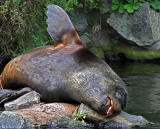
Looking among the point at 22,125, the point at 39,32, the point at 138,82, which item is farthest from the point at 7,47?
the point at 22,125

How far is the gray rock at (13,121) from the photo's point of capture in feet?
16.5

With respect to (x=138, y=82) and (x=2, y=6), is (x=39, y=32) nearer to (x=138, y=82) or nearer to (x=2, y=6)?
(x=2, y=6)

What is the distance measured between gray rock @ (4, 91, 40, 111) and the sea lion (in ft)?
0.70

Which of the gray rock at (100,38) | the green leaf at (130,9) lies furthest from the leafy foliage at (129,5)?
the gray rock at (100,38)

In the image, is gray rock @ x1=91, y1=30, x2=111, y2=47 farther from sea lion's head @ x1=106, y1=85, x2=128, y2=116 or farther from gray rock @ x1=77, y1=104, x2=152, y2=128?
gray rock @ x1=77, y1=104, x2=152, y2=128

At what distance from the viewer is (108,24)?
12992mm

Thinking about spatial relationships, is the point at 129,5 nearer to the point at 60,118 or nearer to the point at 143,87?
the point at 143,87

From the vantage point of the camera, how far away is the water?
6055 millimetres

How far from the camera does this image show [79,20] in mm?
13000

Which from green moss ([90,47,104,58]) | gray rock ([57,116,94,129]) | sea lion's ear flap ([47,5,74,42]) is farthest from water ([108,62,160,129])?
sea lion's ear flap ([47,5,74,42])

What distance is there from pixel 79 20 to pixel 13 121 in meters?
8.24

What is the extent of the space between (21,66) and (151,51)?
270 inches

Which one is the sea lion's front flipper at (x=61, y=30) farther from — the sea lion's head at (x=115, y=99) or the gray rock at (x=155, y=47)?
the gray rock at (x=155, y=47)

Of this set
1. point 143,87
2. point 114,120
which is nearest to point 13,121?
point 114,120
